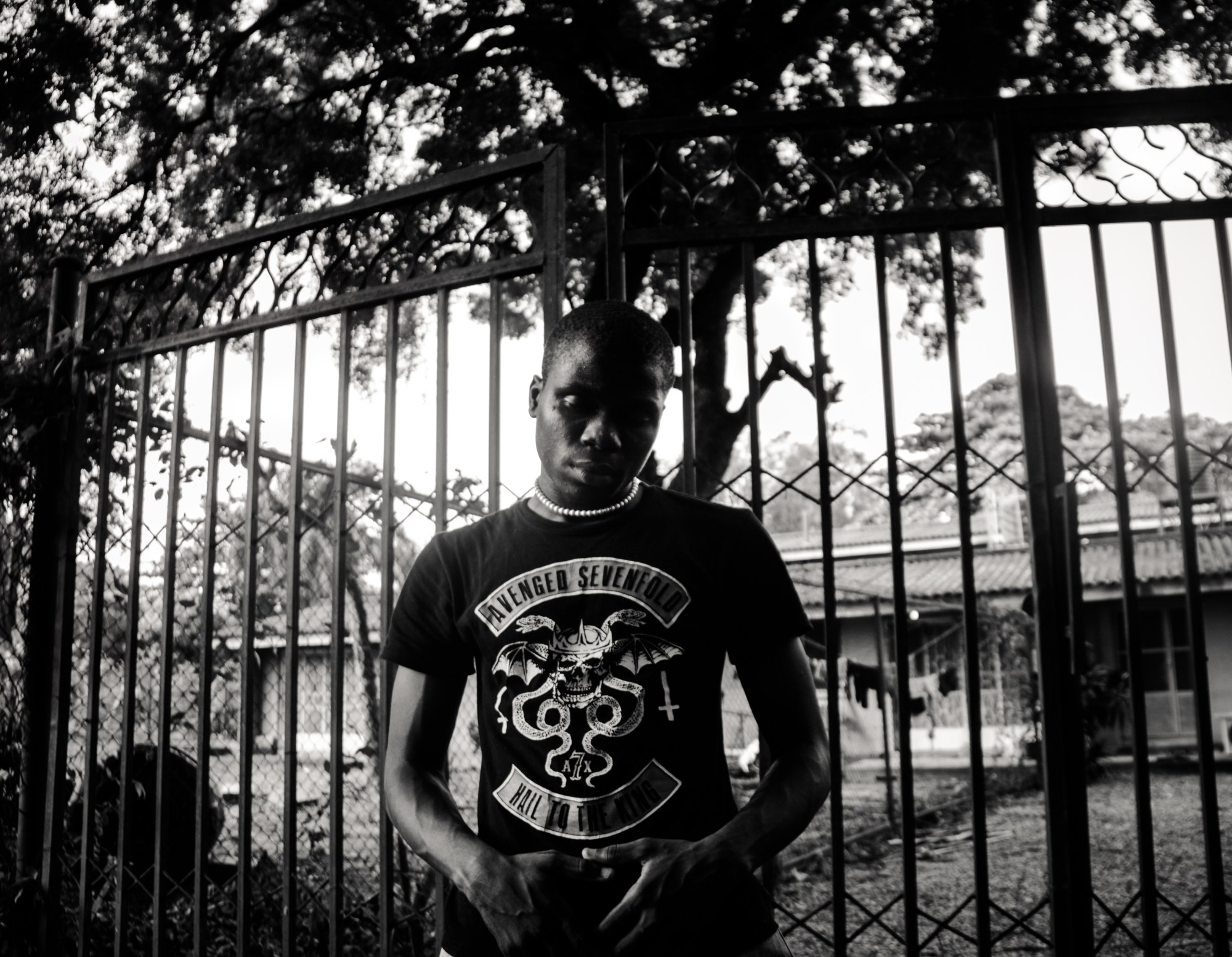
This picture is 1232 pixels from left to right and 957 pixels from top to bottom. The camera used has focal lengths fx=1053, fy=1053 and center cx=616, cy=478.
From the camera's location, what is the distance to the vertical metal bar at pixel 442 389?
322cm

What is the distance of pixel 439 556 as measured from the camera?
5.90 ft

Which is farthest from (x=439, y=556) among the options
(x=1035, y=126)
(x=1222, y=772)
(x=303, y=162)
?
(x=1222, y=772)

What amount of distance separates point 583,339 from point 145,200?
21.5ft

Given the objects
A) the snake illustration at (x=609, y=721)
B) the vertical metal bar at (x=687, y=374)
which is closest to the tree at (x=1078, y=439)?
the vertical metal bar at (x=687, y=374)

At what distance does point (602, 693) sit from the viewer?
1.60 meters

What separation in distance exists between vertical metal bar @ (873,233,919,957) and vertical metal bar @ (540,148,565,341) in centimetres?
92

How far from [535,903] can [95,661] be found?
9.15 ft

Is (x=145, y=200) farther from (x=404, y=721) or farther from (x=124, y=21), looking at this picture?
(x=404, y=721)

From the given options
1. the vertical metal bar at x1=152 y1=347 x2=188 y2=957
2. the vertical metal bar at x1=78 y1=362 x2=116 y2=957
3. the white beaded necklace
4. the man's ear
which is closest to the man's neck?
the white beaded necklace

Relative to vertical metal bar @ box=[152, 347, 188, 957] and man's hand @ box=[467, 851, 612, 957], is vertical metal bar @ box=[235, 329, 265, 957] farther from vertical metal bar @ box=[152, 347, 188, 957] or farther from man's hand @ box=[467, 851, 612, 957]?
man's hand @ box=[467, 851, 612, 957]

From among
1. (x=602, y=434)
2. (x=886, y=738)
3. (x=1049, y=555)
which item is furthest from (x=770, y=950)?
(x=886, y=738)

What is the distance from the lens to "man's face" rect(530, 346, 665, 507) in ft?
5.65

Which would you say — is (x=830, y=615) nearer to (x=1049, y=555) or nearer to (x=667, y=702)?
(x=1049, y=555)

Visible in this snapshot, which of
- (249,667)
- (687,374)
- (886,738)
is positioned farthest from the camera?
(886,738)
